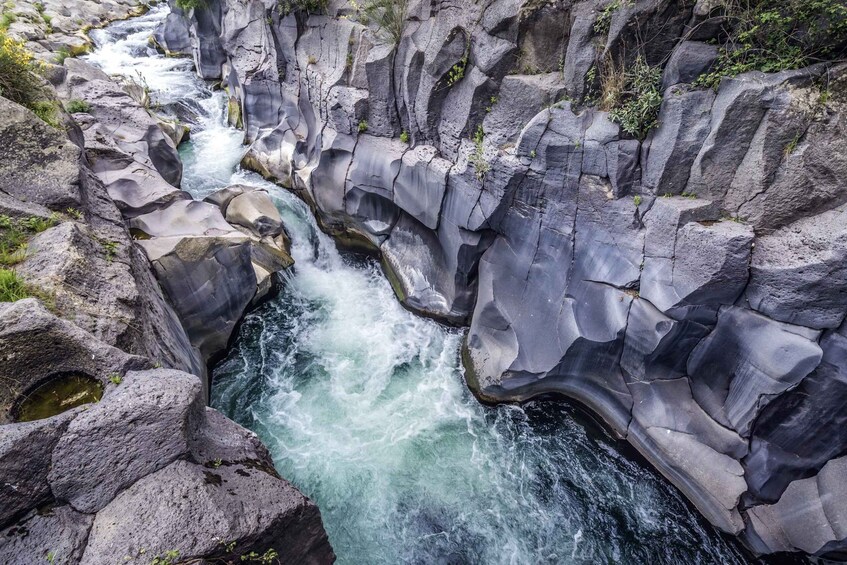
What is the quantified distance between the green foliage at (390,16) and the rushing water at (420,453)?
658cm

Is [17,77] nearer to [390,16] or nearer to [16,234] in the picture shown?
[16,234]

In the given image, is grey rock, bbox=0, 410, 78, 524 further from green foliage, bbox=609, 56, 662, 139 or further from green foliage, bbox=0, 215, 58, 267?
green foliage, bbox=609, 56, 662, 139

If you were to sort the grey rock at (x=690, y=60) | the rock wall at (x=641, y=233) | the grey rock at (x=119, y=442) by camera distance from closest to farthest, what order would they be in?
the grey rock at (x=119, y=442) → the rock wall at (x=641, y=233) → the grey rock at (x=690, y=60)

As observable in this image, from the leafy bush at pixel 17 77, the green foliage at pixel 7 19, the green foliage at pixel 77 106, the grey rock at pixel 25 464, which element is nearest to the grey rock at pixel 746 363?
the grey rock at pixel 25 464

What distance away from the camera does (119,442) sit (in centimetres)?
374

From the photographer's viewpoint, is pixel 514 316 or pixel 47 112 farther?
pixel 514 316

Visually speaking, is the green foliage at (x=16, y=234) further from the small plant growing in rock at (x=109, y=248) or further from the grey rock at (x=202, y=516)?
the grey rock at (x=202, y=516)

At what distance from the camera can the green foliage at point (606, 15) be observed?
679 centimetres

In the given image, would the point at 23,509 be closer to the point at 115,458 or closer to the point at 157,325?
the point at 115,458

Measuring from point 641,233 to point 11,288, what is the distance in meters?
9.00

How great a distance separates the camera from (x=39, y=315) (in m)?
4.24

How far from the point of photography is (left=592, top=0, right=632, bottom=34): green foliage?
679 centimetres

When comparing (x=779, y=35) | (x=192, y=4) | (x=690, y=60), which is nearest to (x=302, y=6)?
(x=192, y=4)

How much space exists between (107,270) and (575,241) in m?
7.79
